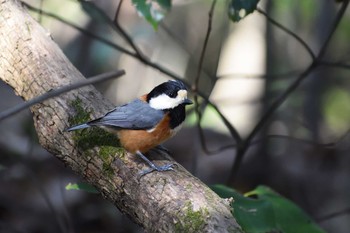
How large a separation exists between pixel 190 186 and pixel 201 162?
3522 mm

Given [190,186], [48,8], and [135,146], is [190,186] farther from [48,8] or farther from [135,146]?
[48,8]

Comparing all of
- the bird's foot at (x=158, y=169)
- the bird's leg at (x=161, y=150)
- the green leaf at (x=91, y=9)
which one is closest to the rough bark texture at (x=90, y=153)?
the bird's foot at (x=158, y=169)

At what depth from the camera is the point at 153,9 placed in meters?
3.24

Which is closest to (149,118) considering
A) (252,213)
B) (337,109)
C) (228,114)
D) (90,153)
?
(90,153)

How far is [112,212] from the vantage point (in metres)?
5.05

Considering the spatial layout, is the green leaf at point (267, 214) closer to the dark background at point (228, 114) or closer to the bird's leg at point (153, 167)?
the bird's leg at point (153, 167)

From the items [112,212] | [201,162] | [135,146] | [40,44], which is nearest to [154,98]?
[135,146]

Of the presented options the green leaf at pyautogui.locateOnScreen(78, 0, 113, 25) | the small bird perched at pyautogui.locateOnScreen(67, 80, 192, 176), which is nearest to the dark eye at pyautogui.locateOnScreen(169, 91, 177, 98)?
the small bird perched at pyautogui.locateOnScreen(67, 80, 192, 176)

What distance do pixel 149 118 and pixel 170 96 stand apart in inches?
6.1

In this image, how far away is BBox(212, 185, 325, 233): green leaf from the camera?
9.71 ft

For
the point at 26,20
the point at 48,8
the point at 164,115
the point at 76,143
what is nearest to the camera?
the point at 76,143

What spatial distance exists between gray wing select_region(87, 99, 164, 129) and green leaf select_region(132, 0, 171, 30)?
42cm

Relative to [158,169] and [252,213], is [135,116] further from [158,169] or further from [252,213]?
[252,213]

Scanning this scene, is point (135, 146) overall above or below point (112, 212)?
above
